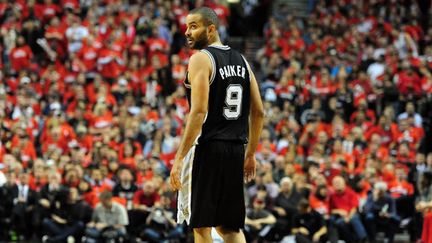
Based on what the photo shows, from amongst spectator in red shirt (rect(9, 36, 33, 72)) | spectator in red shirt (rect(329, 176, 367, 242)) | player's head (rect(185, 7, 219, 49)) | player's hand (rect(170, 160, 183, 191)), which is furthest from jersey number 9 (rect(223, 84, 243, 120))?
spectator in red shirt (rect(9, 36, 33, 72))

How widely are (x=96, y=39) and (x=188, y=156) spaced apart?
14.3m

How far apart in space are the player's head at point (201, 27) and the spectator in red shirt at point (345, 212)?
27.4 ft

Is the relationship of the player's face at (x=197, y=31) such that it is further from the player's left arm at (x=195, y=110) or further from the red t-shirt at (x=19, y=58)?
the red t-shirt at (x=19, y=58)

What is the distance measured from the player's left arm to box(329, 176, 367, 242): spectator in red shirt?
843cm

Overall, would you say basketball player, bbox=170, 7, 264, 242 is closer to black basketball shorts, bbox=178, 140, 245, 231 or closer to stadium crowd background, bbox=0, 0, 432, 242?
black basketball shorts, bbox=178, 140, 245, 231

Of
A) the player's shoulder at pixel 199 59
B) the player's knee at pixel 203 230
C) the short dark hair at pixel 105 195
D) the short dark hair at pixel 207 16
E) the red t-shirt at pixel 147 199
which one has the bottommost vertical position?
the red t-shirt at pixel 147 199

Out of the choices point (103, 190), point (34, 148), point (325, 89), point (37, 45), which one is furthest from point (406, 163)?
point (37, 45)

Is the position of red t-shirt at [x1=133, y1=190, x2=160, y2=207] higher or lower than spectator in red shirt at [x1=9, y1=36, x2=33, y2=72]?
lower

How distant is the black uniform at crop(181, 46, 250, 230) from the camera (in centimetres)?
720

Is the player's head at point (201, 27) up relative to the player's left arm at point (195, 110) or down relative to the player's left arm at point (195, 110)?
up

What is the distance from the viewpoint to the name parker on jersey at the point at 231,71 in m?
7.16

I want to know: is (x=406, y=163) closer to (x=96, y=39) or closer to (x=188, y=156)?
(x=96, y=39)

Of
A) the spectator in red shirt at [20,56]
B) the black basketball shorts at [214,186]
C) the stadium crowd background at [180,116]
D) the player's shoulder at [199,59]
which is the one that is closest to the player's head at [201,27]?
the player's shoulder at [199,59]

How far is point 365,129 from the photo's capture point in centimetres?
1867
